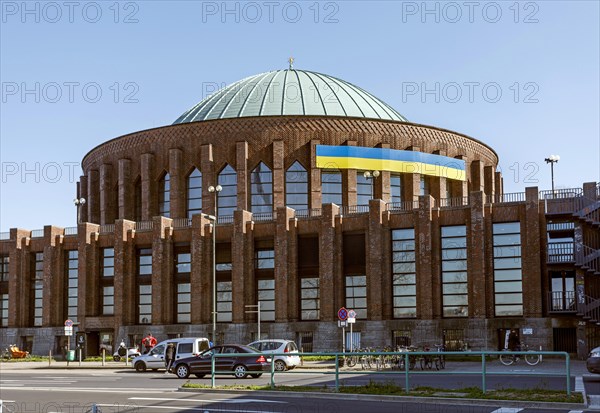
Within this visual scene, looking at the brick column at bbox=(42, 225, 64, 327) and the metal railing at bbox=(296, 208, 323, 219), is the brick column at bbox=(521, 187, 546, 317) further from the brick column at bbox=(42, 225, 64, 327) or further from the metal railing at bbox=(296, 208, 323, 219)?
the brick column at bbox=(42, 225, 64, 327)

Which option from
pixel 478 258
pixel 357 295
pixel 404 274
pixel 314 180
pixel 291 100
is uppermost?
pixel 291 100

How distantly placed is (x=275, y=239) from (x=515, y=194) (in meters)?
15.7

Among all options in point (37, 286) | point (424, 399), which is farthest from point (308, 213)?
point (424, 399)

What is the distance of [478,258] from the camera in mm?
50906

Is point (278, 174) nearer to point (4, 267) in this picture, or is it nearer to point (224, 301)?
point (224, 301)

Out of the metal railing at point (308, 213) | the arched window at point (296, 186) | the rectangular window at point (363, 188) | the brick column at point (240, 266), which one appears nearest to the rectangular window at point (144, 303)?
the brick column at point (240, 266)

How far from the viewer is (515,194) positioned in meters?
51.8

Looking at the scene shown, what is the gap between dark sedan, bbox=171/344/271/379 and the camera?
3010cm

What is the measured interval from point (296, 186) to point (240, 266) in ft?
35.4

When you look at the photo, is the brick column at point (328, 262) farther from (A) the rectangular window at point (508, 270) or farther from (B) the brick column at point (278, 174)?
(A) the rectangular window at point (508, 270)

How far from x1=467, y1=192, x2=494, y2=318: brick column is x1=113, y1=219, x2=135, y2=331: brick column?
2392cm

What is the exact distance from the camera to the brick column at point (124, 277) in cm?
6025

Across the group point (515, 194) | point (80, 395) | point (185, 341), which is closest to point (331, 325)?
point (515, 194)

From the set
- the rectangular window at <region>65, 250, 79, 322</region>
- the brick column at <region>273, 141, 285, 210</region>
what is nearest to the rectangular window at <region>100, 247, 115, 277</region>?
the rectangular window at <region>65, 250, 79, 322</region>
